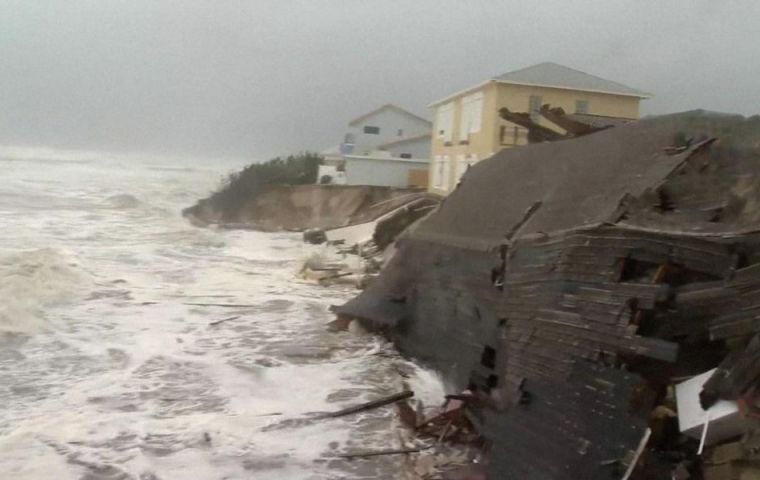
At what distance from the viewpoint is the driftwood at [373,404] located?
26.6ft

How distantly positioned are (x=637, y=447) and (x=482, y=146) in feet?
68.4

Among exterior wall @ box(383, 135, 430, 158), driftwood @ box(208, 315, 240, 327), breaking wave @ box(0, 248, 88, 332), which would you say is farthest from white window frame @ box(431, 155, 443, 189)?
driftwood @ box(208, 315, 240, 327)

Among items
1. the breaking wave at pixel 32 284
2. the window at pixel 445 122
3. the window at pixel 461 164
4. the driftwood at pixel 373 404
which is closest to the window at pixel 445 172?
the window at pixel 445 122

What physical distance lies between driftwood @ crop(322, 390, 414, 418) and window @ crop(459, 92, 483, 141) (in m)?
18.5

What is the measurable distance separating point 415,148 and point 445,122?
45.8 feet

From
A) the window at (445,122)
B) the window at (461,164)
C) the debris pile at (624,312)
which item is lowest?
the debris pile at (624,312)

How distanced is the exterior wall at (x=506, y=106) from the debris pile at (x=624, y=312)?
51.6ft

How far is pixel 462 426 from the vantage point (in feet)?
24.2

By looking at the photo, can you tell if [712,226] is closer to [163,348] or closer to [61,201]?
[163,348]

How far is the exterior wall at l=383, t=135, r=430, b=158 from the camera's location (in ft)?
146

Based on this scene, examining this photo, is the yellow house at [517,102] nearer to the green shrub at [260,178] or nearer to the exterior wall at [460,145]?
the exterior wall at [460,145]

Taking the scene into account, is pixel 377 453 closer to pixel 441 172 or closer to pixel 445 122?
pixel 441 172

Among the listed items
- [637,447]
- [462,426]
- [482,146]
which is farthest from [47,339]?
[482,146]

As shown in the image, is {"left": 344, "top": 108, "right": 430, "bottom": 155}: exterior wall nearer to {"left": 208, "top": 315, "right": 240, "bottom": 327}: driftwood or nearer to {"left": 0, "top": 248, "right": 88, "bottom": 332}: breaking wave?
{"left": 0, "top": 248, "right": 88, "bottom": 332}: breaking wave
